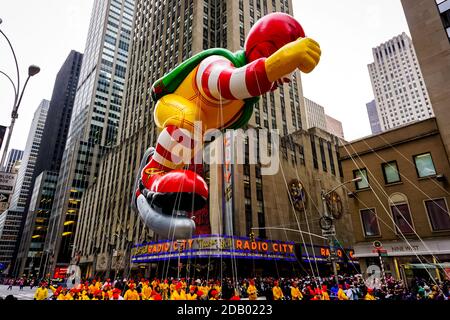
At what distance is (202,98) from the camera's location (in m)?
7.89

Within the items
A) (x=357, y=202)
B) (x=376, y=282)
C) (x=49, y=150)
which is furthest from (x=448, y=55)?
(x=49, y=150)

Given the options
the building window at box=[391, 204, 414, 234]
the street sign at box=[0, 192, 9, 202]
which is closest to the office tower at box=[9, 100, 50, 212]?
the street sign at box=[0, 192, 9, 202]

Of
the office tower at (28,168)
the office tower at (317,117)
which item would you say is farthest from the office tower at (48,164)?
the office tower at (317,117)

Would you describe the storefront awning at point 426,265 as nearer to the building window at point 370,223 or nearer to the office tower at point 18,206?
the building window at point 370,223

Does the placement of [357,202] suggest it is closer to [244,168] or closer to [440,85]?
[440,85]

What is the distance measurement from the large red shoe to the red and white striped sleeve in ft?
7.29

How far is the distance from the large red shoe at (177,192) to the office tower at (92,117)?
244ft

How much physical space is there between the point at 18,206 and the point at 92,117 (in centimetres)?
9188

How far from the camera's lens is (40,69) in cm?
1062

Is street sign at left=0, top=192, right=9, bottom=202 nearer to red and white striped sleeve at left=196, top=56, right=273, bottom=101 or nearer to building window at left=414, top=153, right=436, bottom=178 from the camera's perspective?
red and white striped sleeve at left=196, top=56, right=273, bottom=101

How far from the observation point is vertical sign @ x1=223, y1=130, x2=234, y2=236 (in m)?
29.1

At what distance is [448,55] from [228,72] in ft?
59.8

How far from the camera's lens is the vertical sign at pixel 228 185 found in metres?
29.1

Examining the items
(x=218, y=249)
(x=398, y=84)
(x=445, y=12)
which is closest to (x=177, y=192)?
(x=218, y=249)
